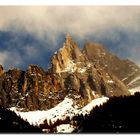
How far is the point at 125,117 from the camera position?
7824 millimetres

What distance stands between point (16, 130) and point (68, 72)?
4.26ft

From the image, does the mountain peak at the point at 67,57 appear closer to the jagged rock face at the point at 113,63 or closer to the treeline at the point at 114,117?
the jagged rock face at the point at 113,63

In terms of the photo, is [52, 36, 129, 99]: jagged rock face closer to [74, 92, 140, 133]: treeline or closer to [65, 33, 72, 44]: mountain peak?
[65, 33, 72, 44]: mountain peak

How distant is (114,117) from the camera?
25.7ft

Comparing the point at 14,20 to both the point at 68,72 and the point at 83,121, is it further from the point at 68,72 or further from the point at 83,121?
the point at 83,121

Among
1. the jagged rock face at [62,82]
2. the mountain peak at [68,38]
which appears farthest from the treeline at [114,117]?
the mountain peak at [68,38]

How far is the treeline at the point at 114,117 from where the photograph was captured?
772cm

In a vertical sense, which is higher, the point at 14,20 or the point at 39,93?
the point at 14,20

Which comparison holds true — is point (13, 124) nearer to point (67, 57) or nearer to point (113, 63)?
point (67, 57)

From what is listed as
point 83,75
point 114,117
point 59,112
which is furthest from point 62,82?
point 114,117

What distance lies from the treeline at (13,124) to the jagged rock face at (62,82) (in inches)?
7.7

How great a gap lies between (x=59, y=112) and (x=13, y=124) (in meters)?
0.78

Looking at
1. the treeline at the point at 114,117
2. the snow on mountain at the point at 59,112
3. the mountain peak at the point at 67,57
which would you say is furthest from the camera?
the mountain peak at the point at 67,57

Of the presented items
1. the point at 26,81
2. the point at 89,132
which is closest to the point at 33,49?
the point at 26,81
